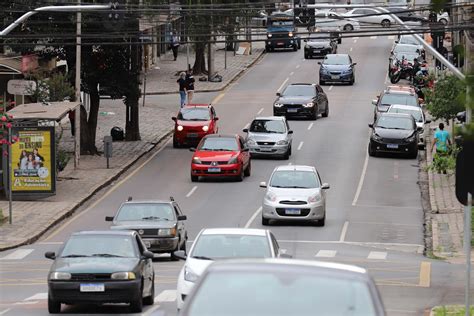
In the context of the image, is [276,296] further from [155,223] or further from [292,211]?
[292,211]

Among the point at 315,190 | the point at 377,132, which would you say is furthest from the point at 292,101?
the point at 315,190

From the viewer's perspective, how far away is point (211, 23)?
237 ft

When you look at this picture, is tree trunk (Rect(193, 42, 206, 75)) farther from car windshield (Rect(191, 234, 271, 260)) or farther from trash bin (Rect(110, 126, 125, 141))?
car windshield (Rect(191, 234, 271, 260))

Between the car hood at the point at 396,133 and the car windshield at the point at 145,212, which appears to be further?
the car hood at the point at 396,133

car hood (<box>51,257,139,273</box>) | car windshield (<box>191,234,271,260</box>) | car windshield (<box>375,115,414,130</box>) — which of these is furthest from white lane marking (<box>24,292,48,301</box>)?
car windshield (<box>375,115,414,130</box>)

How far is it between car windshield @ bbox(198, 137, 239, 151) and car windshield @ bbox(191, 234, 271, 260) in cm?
2404

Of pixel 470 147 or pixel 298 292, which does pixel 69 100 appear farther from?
pixel 298 292

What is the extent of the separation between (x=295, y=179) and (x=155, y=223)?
7.80 m

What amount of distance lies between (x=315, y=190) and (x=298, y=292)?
26.6 metres

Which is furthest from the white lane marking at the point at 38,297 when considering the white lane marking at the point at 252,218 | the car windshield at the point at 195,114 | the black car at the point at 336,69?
the black car at the point at 336,69

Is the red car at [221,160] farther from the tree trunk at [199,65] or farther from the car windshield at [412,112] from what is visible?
the tree trunk at [199,65]

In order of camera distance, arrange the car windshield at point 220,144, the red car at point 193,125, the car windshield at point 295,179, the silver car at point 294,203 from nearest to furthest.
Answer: the silver car at point 294,203
the car windshield at point 295,179
the car windshield at point 220,144
the red car at point 193,125

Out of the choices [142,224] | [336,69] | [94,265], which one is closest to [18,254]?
[142,224]

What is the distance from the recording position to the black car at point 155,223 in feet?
96.8
